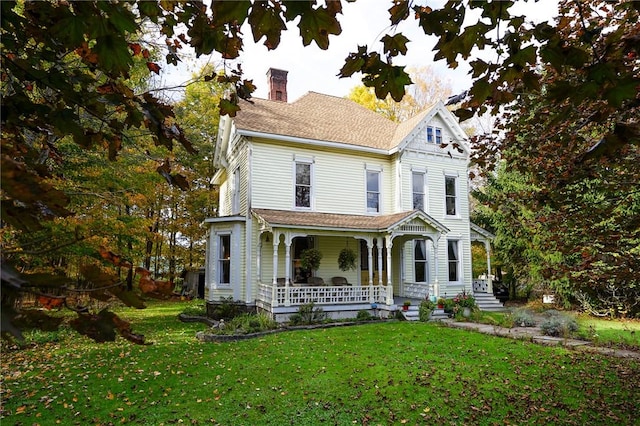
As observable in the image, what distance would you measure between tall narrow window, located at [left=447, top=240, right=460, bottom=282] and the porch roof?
2.83 m

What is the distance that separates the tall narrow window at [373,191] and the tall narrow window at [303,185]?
8.94 ft

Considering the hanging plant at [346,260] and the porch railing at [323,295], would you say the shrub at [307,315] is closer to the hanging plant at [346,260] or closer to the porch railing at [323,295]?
the porch railing at [323,295]

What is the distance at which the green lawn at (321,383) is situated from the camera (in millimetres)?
5375

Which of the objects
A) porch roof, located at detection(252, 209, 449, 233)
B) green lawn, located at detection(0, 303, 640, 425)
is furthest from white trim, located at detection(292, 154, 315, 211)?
green lawn, located at detection(0, 303, 640, 425)

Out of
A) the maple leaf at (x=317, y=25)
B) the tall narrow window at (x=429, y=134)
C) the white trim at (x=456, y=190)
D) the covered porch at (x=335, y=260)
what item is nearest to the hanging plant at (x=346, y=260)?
the covered porch at (x=335, y=260)

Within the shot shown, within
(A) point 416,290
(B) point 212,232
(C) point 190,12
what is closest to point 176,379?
(C) point 190,12

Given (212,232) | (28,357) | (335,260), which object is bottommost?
(28,357)

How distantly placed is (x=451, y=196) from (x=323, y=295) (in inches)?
315

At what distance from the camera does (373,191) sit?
1689 cm

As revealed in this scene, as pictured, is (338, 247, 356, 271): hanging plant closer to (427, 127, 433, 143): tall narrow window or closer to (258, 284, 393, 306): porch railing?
(258, 284, 393, 306): porch railing

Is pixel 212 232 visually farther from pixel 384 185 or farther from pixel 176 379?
pixel 176 379

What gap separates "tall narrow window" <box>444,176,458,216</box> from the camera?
18.0m

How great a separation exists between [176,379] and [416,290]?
10959 mm

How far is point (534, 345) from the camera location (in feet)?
30.6
